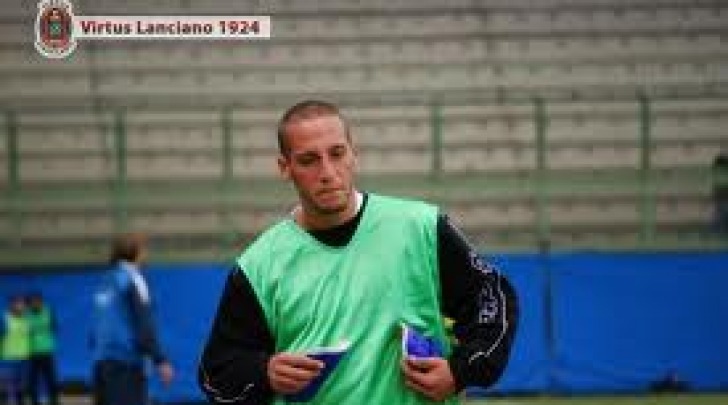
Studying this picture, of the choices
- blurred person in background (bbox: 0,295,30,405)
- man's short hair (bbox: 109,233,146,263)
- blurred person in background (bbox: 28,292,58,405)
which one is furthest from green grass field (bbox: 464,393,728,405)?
man's short hair (bbox: 109,233,146,263)

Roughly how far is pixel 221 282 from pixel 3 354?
7.28 ft

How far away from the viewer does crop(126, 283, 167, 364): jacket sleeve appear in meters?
9.06

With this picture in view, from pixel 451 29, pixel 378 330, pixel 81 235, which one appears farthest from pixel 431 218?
pixel 81 235

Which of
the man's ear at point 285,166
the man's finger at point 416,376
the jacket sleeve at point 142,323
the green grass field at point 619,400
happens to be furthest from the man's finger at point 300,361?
the green grass field at point 619,400

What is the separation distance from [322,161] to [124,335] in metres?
6.09

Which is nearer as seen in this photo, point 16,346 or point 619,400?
point 16,346

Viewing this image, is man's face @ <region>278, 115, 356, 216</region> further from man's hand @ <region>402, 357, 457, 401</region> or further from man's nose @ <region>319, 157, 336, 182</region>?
man's hand @ <region>402, 357, 457, 401</region>

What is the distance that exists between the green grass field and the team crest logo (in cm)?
1066

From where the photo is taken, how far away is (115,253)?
9195mm

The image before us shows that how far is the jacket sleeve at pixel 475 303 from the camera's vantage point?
343 cm

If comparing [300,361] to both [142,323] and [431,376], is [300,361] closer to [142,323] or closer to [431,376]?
[431,376]

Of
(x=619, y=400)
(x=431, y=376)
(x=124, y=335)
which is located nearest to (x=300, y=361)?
(x=431, y=376)

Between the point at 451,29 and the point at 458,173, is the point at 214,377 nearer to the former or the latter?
the point at 451,29

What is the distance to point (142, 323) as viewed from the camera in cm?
913
